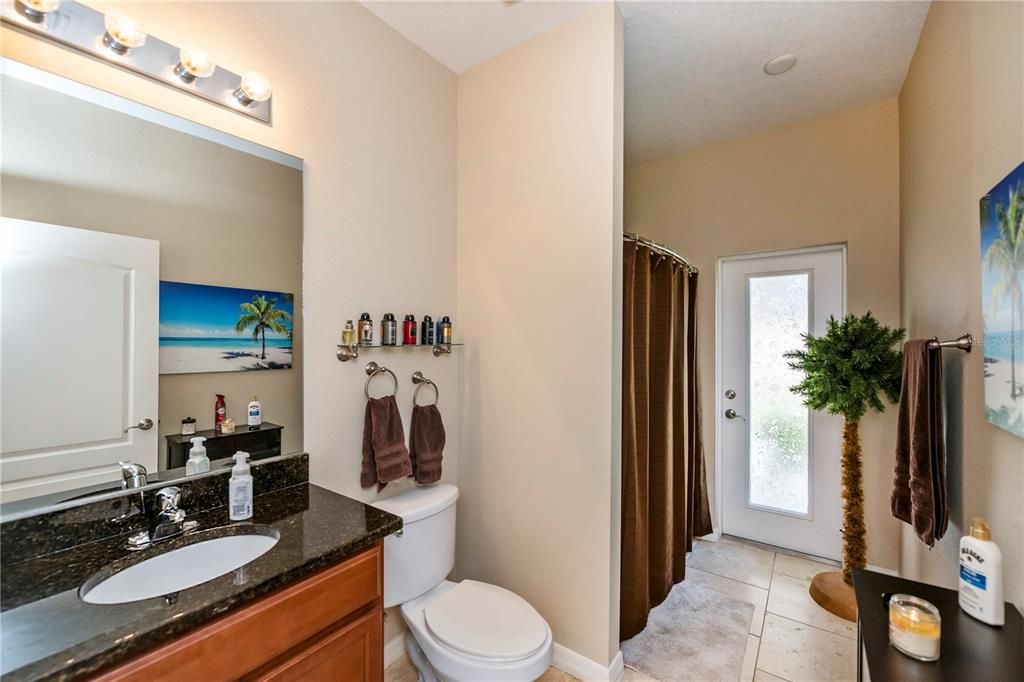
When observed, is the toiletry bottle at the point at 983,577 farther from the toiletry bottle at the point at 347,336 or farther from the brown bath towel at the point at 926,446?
the toiletry bottle at the point at 347,336

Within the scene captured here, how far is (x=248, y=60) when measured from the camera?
1.44m

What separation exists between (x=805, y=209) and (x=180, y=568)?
11.0ft

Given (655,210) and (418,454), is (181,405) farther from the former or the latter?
(655,210)

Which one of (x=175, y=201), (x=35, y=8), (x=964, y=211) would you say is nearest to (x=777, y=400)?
(x=964, y=211)

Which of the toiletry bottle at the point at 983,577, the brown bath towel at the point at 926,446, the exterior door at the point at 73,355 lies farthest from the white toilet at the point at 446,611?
the brown bath towel at the point at 926,446

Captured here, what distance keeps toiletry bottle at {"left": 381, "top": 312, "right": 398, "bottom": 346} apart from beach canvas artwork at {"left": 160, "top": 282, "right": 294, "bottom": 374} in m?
0.38

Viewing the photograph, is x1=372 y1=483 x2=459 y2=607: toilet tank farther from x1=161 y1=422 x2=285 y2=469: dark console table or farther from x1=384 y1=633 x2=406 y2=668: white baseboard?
x1=161 y1=422 x2=285 y2=469: dark console table

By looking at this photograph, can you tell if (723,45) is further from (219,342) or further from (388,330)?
(219,342)

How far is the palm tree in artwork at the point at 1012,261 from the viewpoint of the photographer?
0.91m

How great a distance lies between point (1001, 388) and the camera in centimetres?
102

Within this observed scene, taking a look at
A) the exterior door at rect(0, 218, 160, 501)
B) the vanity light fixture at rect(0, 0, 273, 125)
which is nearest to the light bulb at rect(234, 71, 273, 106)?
the vanity light fixture at rect(0, 0, 273, 125)

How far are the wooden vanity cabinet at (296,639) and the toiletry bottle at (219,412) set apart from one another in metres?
0.62

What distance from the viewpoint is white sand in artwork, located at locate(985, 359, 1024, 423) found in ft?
3.02

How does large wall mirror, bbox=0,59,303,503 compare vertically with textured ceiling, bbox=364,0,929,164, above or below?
below
